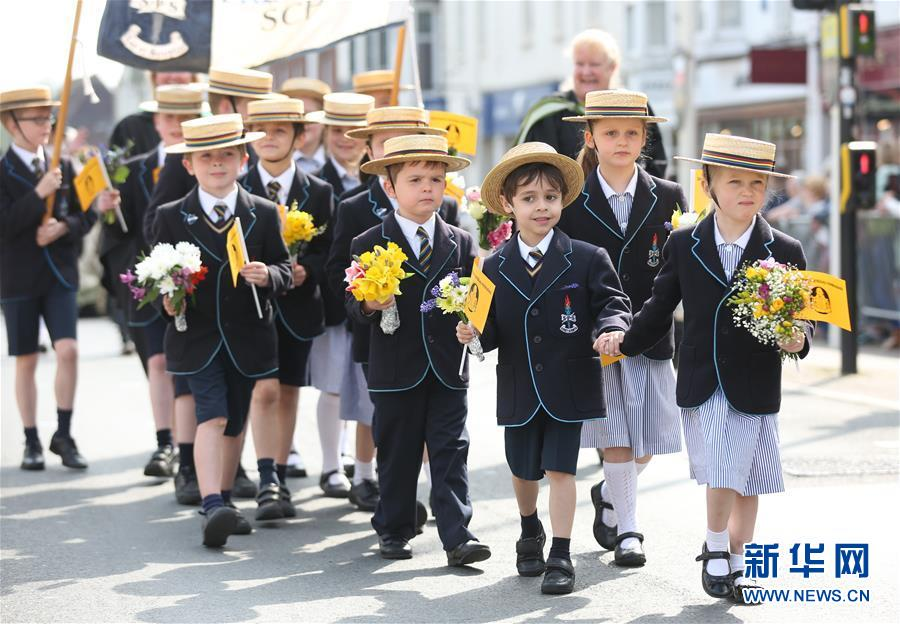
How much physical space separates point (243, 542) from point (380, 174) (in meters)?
2.08

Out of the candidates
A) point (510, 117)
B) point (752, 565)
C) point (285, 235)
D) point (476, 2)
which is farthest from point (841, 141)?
point (476, 2)

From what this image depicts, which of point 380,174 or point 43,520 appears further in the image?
point 43,520

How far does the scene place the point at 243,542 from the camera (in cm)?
836

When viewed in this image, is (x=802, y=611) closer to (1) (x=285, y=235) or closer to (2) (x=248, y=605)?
(2) (x=248, y=605)

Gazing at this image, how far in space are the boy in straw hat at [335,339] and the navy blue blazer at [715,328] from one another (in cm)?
320

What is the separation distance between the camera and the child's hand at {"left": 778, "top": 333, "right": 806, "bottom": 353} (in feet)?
21.0

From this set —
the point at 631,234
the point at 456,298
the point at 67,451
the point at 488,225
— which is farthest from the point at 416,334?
the point at 67,451

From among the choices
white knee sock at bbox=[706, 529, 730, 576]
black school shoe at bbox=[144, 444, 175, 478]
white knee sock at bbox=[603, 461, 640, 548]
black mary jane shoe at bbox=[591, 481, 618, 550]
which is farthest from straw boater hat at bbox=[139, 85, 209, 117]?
white knee sock at bbox=[706, 529, 730, 576]

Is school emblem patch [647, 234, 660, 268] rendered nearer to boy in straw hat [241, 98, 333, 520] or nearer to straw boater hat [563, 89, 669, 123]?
straw boater hat [563, 89, 669, 123]

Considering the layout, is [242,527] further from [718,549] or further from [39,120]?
[39,120]

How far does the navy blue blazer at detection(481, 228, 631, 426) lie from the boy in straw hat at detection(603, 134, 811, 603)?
0.29 metres

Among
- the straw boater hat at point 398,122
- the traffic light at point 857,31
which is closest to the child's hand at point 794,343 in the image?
the straw boater hat at point 398,122

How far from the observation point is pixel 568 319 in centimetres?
708

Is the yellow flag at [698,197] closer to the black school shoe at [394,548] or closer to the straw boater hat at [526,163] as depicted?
the straw boater hat at [526,163]
